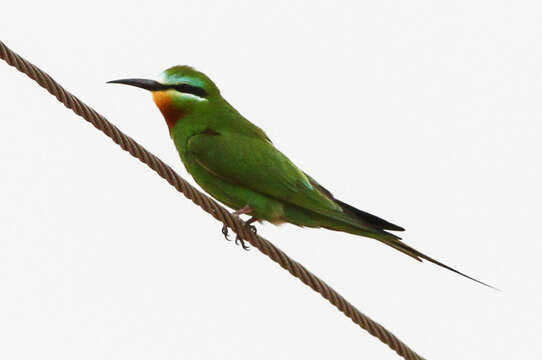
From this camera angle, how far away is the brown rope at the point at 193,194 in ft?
10.1

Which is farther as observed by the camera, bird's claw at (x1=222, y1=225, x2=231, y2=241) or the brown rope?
bird's claw at (x1=222, y1=225, x2=231, y2=241)

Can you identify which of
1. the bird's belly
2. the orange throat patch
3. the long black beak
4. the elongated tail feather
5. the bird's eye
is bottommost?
the elongated tail feather

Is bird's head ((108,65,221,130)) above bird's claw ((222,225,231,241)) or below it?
above

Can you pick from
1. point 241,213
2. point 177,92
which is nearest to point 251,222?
point 241,213

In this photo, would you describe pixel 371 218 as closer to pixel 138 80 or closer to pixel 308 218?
pixel 308 218

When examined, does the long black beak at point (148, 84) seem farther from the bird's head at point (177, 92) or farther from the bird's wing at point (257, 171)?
the bird's wing at point (257, 171)

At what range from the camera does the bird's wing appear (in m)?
4.74

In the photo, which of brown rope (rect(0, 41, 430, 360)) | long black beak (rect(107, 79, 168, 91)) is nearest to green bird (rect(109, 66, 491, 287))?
long black beak (rect(107, 79, 168, 91))

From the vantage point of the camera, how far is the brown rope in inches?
122

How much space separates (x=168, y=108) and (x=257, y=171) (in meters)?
0.63

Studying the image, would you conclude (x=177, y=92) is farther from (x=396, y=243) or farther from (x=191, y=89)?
(x=396, y=243)

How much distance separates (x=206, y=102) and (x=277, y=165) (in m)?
0.57

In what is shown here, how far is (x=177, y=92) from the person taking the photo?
5.00 meters

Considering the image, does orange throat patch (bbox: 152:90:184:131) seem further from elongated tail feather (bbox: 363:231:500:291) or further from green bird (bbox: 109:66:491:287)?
elongated tail feather (bbox: 363:231:500:291)
